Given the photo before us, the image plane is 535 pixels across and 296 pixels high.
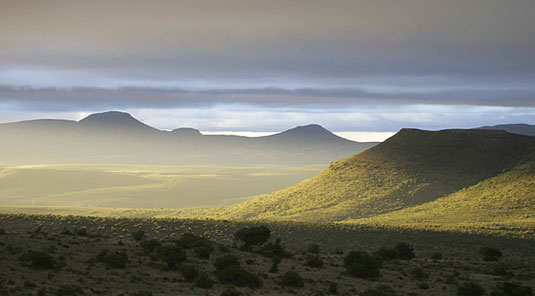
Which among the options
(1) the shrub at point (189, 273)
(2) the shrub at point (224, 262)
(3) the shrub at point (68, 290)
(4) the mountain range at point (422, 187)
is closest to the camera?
(3) the shrub at point (68, 290)

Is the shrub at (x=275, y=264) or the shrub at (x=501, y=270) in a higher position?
the shrub at (x=275, y=264)

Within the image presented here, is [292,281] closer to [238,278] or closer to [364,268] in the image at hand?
[238,278]

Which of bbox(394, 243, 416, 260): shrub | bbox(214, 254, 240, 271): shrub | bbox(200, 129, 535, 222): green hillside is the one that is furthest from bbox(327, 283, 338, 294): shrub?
bbox(200, 129, 535, 222): green hillside

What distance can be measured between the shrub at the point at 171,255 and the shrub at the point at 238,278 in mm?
4173

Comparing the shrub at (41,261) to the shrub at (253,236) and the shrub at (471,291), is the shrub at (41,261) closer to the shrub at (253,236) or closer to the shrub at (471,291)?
the shrub at (253,236)

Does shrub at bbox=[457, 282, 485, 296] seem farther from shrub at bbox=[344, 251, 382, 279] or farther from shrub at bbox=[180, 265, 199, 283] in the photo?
shrub at bbox=[180, 265, 199, 283]

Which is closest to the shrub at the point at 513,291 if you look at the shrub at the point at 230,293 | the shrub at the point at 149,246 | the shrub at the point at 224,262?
the shrub at the point at 230,293

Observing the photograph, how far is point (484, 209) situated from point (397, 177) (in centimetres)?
2563

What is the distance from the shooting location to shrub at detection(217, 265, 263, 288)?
1398 inches

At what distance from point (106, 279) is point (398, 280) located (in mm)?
20795

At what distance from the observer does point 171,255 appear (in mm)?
38562

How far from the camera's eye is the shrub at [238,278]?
116 feet

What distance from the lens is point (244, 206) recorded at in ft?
390

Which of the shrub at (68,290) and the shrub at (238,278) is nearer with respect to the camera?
the shrub at (68,290)
